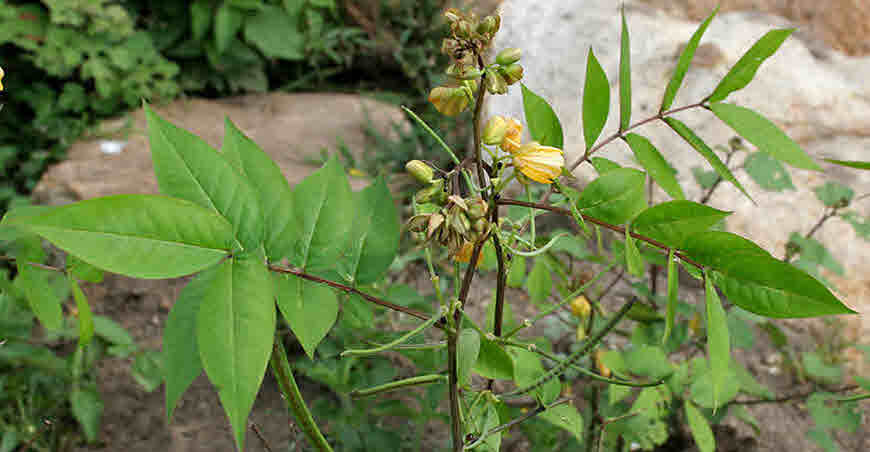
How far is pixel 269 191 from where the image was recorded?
0.68 meters

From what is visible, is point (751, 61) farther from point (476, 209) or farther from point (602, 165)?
point (476, 209)

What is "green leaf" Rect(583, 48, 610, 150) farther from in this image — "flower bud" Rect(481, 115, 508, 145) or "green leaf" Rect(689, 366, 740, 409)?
"green leaf" Rect(689, 366, 740, 409)

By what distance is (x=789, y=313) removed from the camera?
1.89 feet

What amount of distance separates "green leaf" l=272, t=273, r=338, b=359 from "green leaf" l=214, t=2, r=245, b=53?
2.92 metres

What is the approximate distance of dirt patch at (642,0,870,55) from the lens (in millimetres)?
3033

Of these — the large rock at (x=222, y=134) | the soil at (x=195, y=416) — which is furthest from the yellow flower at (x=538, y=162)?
the large rock at (x=222, y=134)

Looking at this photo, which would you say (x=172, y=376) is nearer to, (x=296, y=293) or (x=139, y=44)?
(x=296, y=293)

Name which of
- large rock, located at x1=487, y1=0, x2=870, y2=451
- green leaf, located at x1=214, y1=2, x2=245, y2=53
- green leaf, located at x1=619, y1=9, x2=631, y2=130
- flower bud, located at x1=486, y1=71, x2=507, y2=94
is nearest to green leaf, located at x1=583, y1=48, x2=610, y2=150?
green leaf, located at x1=619, y1=9, x2=631, y2=130

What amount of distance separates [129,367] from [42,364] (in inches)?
12.4

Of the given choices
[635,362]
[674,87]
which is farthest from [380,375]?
[674,87]

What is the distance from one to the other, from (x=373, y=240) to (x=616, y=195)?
26 centimetres

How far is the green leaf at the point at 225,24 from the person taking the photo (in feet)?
10.6

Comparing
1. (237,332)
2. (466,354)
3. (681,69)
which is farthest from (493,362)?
(681,69)

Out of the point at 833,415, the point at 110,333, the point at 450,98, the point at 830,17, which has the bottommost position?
the point at 110,333
